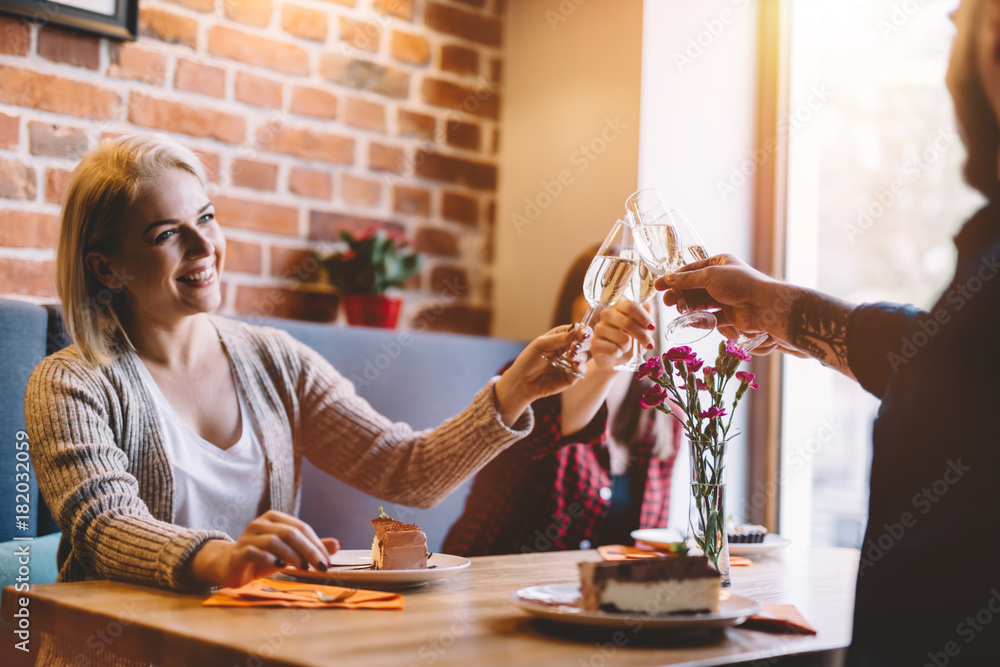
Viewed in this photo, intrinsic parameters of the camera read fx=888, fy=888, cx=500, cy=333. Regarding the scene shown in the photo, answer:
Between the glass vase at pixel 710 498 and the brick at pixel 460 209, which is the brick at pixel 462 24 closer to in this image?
the brick at pixel 460 209

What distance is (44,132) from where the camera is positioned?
193 cm

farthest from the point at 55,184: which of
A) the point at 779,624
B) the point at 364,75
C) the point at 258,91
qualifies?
the point at 779,624

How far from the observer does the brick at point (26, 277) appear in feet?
6.17

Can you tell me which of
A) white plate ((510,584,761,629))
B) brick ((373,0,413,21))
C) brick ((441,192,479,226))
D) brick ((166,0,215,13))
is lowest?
white plate ((510,584,761,629))

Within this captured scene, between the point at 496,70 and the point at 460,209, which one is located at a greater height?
the point at 496,70

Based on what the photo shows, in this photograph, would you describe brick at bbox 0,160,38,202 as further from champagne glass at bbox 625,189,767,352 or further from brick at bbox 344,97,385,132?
champagne glass at bbox 625,189,767,352

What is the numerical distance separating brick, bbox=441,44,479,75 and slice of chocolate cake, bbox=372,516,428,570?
1799 mm

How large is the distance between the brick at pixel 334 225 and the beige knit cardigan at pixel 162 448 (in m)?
0.71

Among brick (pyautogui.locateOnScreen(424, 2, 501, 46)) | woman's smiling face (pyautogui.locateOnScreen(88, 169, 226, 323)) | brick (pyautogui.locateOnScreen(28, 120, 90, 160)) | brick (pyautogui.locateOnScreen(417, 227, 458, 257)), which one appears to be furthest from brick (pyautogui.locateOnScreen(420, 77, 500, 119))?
woman's smiling face (pyautogui.locateOnScreen(88, 169, 226, 323))

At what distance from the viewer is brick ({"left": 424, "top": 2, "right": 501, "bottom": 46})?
8.46ft

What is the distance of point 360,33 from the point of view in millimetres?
2434

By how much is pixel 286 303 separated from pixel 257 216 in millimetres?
231

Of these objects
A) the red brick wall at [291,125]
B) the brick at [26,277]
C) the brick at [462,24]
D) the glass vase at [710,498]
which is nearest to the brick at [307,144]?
the red brick wall at [291,125]

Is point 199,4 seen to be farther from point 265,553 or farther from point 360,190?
point 265,553
